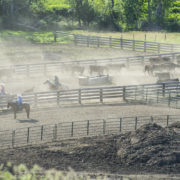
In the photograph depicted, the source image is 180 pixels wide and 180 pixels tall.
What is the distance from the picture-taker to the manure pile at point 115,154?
722 inches

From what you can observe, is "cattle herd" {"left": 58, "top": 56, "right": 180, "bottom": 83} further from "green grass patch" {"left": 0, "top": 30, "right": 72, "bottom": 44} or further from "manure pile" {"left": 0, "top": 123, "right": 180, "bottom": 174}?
"manure pile" {"left": 0, "top": 123, "right": 180, "bottom": 174}

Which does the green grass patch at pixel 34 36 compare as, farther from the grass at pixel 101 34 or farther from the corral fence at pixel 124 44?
the corral fence at pixel 124 44

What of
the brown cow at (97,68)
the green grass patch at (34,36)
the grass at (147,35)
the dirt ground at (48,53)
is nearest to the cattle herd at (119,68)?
the brown cow at (97,68)

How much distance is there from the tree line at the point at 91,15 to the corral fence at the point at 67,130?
36.0 metres

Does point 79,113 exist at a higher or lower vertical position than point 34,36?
lower

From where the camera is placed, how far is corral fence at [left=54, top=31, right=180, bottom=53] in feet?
153

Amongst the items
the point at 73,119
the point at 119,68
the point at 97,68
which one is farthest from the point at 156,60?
the point at 73,119

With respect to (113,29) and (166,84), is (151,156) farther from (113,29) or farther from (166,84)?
(113,29)

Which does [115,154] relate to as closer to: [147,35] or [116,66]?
[116,66]

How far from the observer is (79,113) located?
26.3 meters

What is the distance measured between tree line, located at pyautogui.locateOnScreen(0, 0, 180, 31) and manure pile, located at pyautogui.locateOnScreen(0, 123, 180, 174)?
128 feet

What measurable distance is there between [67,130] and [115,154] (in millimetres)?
3809

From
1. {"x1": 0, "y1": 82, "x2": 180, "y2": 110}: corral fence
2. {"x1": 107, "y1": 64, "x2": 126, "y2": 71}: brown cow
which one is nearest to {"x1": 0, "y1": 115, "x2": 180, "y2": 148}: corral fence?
{"x1": 0, "y1": 82, "x2": 180, "y2": 110}: corral fence

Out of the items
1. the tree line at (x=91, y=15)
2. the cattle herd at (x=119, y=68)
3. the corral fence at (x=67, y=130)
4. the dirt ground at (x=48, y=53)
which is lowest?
the dirt ground at (x=48, y=53)
